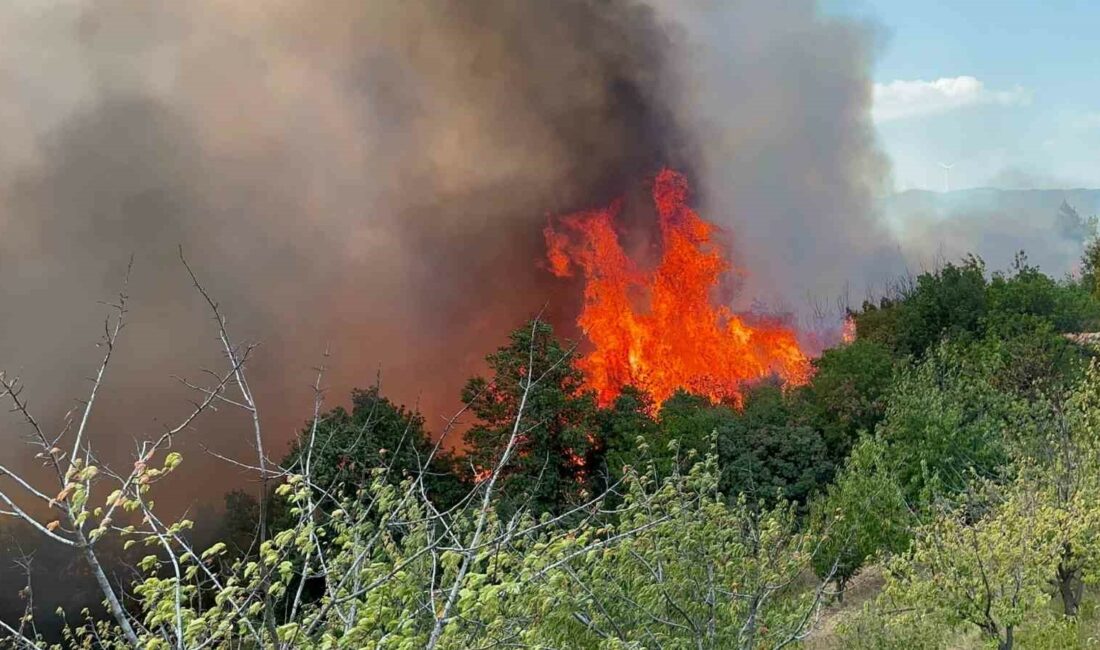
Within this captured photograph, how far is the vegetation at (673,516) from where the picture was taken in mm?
7520

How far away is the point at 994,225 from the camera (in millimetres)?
153625

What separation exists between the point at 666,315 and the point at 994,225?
111228mm

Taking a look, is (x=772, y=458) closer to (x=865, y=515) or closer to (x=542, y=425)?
(x=542, y=425)

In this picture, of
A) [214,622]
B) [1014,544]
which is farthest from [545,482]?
[214,622]

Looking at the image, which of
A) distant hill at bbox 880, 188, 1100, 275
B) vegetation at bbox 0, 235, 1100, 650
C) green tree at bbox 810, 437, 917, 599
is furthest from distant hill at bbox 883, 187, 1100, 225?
green tree at bbox 810, 437, 917, 599

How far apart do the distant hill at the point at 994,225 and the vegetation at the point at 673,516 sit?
8007 centimetres

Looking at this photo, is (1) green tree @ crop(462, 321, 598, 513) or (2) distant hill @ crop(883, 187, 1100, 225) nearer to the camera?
(1) green tree @ crop(462, 321, 598, 513)

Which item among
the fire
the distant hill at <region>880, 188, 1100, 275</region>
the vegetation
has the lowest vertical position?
the vegetation

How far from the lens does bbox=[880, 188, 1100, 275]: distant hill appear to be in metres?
129

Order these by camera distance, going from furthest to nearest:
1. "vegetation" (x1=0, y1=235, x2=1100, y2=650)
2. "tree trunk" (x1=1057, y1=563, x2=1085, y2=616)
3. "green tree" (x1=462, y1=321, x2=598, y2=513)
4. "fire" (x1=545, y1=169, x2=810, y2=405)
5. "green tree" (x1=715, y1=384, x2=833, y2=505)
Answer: "fire" (x1=545, y1=169, x2=810, y2=405) < "green tree" (x1=462, y1=321, x2=598, y2=513) < "green tree" (x1=715, y1=384, x2=833, y2=505) < "tree trunk" (x1=1057, y1=563, x2=1085, y2=616) < "vegetation" (x1=0, y1=235, x2=1100, y2=650)

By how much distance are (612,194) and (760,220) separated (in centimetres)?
1925

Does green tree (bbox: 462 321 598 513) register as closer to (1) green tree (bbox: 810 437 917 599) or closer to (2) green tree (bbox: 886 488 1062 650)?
(1) green tree (bbox: 810 437 917 599)

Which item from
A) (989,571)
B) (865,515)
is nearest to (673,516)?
(989,571)

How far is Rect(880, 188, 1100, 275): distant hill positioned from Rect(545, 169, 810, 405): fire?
168 ft
